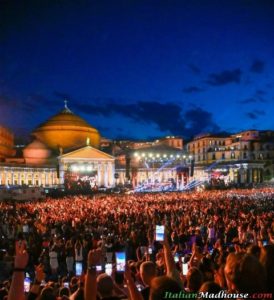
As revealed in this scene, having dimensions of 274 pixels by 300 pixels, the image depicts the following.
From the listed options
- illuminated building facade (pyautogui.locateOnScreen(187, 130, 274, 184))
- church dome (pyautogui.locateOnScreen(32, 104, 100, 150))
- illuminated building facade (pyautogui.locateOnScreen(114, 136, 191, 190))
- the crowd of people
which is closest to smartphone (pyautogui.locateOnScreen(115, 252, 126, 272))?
the crowd of people

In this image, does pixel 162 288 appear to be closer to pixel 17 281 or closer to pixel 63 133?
pixel 17 281

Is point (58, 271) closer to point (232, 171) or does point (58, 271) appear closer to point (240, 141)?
point (232, 171)

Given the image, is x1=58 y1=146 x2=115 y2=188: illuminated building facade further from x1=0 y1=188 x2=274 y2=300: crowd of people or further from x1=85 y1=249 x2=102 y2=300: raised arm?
x1=85 y1=249 x2=102 y2=300: raised arm

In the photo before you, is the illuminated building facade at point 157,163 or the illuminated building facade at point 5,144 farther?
the illuminated building facade at point 5,144

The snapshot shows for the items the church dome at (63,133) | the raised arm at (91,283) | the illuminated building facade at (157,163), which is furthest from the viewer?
the church dome at (63,133)

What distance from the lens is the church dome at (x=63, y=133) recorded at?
126688mm

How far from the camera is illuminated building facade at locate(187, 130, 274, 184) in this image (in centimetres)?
10038

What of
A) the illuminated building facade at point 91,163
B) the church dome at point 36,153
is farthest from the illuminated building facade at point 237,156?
the church dome at point 36,153

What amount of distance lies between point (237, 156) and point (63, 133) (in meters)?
54.0

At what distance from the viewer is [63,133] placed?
128000mm

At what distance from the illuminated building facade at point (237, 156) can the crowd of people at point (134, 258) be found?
2679 inches

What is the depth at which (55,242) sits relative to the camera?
16.3m

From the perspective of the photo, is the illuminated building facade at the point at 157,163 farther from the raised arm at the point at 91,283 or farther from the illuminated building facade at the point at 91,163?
the raised arm at the point at 91,283

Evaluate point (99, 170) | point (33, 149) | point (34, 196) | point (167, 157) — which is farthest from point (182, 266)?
point (167, 157)
